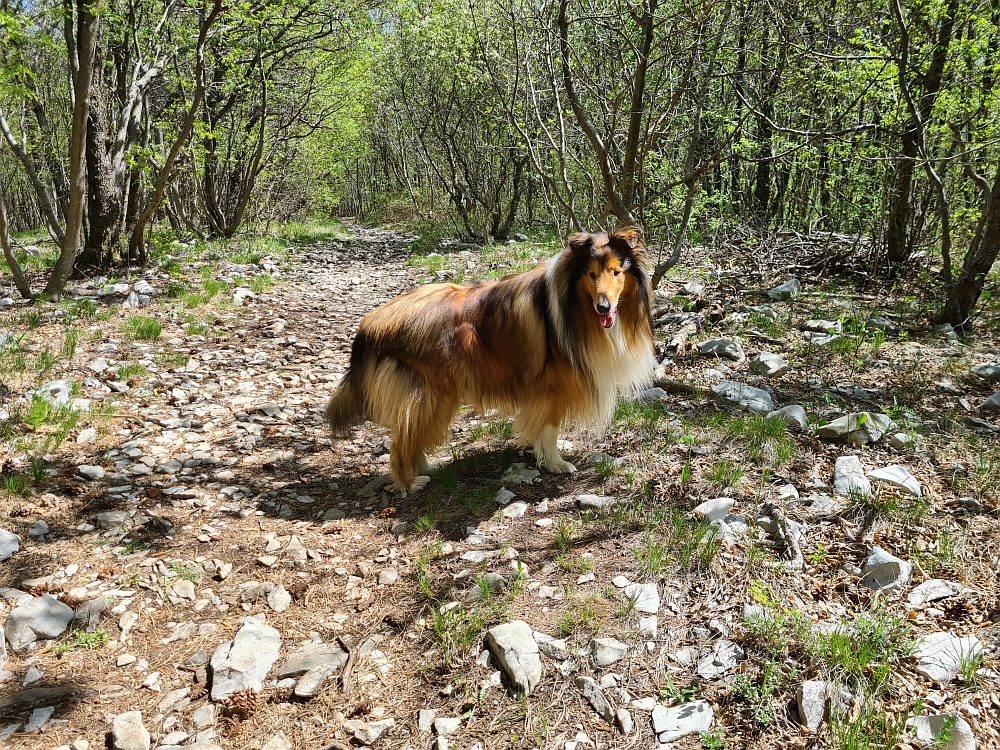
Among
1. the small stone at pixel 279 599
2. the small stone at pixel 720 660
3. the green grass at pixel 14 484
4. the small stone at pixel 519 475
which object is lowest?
the small stone at pixel 279 599

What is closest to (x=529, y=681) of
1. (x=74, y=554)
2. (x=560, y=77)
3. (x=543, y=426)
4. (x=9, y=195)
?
(x=543, y=426)

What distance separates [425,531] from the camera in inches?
153

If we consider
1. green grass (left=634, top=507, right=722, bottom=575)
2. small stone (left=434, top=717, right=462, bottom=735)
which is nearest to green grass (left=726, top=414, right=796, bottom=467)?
green grass (left=634, top=507, right=722, bottom=575)

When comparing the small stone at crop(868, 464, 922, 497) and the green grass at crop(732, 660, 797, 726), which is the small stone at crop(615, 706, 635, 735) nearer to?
the green grass at crop(732, 660, 797, 726)

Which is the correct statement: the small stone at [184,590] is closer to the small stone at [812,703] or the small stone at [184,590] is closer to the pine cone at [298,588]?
the pine cone at [298,588]

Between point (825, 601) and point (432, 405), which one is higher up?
point (432, 405)

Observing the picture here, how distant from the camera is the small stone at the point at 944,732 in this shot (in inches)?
87.3

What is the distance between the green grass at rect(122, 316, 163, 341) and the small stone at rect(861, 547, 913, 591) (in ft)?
22.6

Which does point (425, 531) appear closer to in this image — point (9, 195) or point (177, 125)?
point (177, 125)

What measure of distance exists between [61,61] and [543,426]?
64.2 ft

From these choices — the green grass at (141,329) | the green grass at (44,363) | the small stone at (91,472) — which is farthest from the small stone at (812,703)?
the green grass at (141,329)

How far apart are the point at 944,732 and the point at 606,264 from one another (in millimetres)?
2655

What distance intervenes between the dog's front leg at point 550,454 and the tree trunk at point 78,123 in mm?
6563

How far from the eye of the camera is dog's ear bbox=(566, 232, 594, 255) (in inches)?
151
